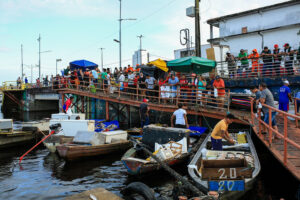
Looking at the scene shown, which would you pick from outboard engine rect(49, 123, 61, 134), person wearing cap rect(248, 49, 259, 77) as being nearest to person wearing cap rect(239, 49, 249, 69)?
person wearing cap rect(248, 49, 259, 77)

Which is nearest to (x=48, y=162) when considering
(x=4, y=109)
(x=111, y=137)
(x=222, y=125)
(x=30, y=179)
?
(x=30, y=179)

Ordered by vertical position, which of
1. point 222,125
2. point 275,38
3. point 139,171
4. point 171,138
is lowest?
point 139,171

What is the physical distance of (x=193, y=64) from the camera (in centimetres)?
1398

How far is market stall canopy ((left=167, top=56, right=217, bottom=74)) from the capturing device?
44.8 feet

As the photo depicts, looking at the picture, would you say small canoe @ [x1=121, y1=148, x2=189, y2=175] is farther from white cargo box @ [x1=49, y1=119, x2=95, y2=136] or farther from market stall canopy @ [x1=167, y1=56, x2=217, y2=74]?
market stall canopy @ [x1=167, y1=56, x2=217, y2=74]

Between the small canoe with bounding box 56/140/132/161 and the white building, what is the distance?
1779cm

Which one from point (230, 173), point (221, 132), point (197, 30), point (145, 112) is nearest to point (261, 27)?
point (197, 30)

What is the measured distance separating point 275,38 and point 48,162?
2083 centimetres

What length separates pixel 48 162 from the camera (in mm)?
10992

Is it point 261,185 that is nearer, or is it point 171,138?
point 261,185

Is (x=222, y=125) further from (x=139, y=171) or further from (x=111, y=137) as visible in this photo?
(x=111, y=137)

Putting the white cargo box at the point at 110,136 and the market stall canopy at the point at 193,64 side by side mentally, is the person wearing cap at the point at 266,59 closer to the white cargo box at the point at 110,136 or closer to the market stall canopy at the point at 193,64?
the market stall canopy at the point at 193,64

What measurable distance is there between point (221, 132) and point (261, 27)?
20300mm

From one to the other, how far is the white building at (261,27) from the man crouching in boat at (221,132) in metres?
17.9
